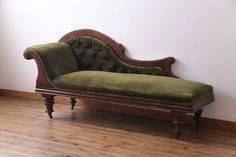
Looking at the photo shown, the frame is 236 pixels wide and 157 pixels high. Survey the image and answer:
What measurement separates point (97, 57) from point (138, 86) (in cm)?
84

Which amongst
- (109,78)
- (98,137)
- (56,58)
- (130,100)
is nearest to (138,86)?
(130,100)

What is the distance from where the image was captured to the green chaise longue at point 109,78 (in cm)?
312

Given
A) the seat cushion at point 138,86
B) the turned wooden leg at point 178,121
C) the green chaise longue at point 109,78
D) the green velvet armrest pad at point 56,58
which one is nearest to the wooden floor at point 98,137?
the turned wooden leg at point 178,121

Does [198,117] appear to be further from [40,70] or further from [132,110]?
[40,70]

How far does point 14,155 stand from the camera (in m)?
2.84

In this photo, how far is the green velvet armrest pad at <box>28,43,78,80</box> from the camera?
3.64 m

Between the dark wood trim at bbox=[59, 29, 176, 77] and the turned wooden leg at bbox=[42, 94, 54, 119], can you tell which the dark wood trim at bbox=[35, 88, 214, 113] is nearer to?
the turned wooden leg at bbox=[42, 94, 54, 119]

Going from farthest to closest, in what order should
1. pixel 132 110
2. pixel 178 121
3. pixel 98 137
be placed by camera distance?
pixel 132 110, pixel 98 137, pixel 178 121

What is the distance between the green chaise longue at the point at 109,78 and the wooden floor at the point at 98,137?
18 cm

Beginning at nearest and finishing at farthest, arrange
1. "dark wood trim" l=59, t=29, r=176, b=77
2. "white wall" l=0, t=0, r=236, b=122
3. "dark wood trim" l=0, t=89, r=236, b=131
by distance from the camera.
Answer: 1. "white wall" l=0, t=0, r=236, b=122
2. "dark wood trim" l=0, t=89, r=236, b=131
3. "dark wood trim" l=59, t=29, r=176, b=77

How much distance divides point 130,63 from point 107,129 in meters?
0.74

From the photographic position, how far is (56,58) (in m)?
3.74

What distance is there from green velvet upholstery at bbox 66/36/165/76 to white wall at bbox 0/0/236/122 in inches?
5.7

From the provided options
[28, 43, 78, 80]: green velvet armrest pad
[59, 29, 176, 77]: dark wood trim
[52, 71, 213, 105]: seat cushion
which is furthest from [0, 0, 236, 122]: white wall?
[28, 43, 78, 80]: green velvet armrest pad
